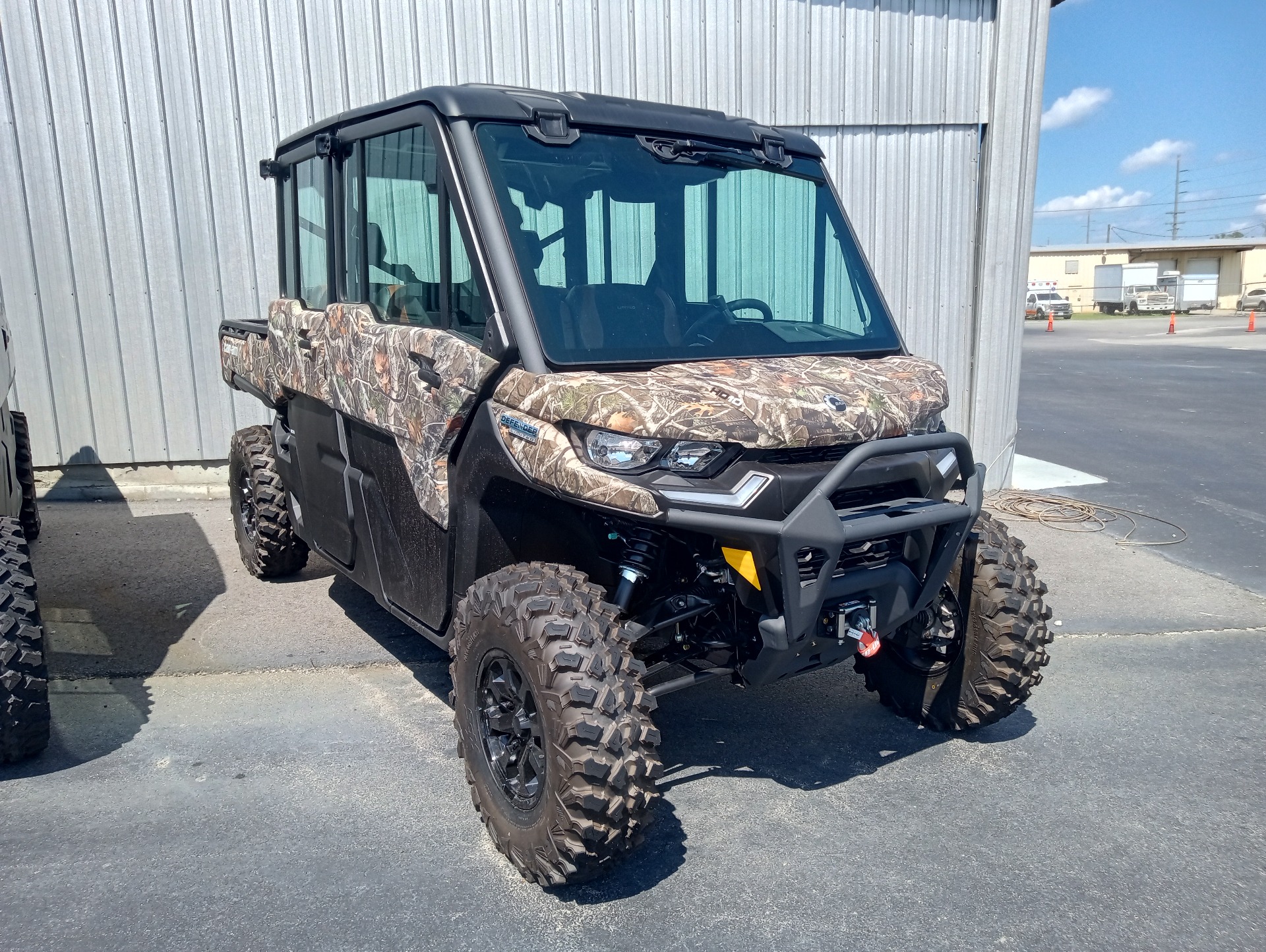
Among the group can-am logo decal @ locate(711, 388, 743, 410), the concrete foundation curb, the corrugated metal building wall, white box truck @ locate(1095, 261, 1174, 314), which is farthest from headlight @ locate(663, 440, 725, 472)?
white box truck @ locate(1095, 261, 1174, 314)

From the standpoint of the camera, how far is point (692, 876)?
3.29m

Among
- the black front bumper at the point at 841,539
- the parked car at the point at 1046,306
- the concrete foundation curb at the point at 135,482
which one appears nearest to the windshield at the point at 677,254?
the black front bumper at the point at 841,539

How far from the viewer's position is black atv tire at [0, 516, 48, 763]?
375cm

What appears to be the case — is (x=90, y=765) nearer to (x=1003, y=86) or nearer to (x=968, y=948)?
(x=968, y=948)

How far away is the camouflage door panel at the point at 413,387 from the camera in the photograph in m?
3.50

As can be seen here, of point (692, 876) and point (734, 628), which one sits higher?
point (734, 628)

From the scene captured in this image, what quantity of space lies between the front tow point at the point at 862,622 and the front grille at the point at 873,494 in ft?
1.07

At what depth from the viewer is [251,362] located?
5621 millimetres

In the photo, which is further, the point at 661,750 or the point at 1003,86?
the point at 1003,86

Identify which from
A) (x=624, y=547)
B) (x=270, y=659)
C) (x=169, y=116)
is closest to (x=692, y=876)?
(x=624, y=547)

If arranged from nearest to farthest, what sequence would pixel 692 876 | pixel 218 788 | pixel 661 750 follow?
pixel 692 876 < pixel 218 788 < pixel 661 750

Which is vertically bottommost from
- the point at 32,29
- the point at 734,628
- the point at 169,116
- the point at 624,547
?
the point at 734,628

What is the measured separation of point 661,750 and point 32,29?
23.0 feet

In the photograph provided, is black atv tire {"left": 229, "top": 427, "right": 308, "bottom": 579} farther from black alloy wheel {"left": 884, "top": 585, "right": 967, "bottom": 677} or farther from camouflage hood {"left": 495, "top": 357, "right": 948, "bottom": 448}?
black alloy wheel {"left": 884, "top": 585, "right": 967, "bottom": 677}
